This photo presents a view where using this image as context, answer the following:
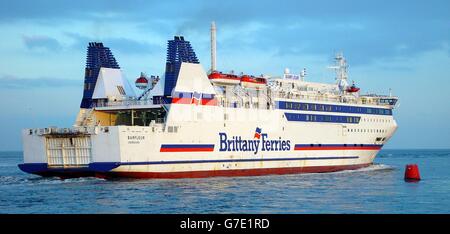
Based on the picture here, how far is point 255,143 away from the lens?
3984 cm

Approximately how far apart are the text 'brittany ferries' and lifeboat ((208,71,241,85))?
11.2 ft

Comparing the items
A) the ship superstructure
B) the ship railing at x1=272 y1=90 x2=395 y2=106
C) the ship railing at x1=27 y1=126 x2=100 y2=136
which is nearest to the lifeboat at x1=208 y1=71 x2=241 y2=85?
the ship superstructure

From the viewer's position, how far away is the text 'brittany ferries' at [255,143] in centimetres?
3781

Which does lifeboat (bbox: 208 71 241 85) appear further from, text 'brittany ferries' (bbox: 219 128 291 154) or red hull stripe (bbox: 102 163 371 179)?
red hull stripe (bbox: 102 163 371 179)

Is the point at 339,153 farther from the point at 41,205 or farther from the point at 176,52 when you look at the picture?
the point at 41,205

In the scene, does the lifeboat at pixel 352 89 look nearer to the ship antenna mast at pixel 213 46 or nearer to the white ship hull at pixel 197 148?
the white ship hull at pixel 197 148

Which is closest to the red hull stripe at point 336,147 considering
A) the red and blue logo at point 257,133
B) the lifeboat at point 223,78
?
the red and blue logo at point 257,133

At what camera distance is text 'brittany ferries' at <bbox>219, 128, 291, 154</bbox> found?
37812 millimetres

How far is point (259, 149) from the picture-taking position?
4009 cm

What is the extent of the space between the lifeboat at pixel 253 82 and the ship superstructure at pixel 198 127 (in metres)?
0.07

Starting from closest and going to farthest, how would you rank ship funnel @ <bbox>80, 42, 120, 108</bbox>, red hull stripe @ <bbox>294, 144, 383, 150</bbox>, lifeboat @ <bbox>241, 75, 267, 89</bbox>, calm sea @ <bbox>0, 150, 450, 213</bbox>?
calm sea @ <bbox>0, 150, 450, 213</bbox> < ship funnel @ <bbox>80, 42, 120, 108</bbox> < lifeboat @ <bbox>241, 75, 267, 89</bbox> < red hull stripe @ <bbox>294, 144, 383, 150</bbox>

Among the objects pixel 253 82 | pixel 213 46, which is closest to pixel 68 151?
pixel 213 46

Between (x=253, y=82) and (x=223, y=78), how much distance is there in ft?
8.87
